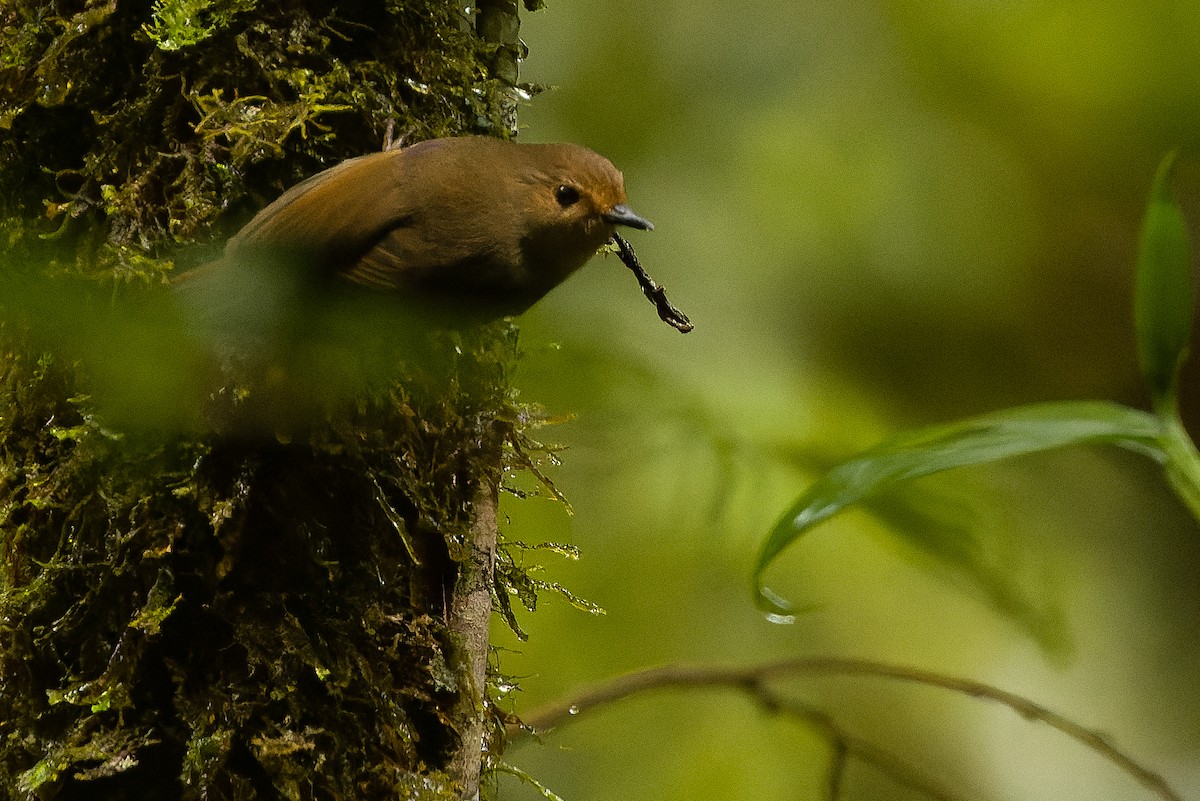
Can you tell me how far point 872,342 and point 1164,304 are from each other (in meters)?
1.42

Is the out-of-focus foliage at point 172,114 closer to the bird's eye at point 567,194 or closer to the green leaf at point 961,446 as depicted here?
the bird's eye at point 567,194

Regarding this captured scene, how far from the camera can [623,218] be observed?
1.05 meters

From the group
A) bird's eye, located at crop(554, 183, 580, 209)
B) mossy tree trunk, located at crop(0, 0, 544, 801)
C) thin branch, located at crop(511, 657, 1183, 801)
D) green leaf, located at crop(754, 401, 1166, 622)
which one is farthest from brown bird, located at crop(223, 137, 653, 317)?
thin branch, located at crop(511, 657, 1183, 801)

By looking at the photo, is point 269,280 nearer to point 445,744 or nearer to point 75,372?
point 75,372

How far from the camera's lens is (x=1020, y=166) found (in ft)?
6.97

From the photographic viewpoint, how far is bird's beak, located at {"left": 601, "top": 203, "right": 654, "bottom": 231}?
1.05 meters

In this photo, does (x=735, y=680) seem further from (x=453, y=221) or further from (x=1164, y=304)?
(x=1164, y=304)

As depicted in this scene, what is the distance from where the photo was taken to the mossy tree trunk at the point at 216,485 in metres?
1.00

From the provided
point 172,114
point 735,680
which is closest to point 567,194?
point 172,114

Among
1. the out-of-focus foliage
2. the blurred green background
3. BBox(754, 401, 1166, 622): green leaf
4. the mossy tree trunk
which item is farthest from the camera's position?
the blurred green background

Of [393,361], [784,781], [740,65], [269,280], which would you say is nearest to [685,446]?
[393,361]

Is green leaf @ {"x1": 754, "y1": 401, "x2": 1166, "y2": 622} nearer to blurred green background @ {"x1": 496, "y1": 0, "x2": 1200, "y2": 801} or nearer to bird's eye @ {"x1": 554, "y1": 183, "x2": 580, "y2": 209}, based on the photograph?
bird's eye @ {"x1": 554, "y1": 183, "x2": 580, "y2": 209}

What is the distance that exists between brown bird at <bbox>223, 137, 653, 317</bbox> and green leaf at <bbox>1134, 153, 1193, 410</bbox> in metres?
0.47

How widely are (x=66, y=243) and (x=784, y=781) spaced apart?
1931mm
